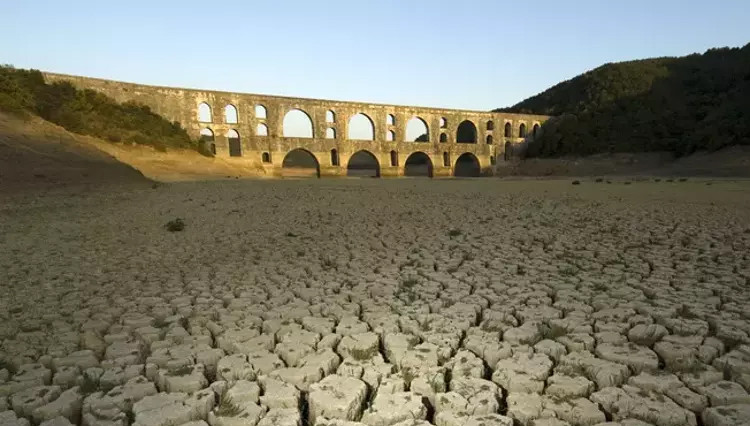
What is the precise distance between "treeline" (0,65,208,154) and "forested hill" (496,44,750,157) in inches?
1231

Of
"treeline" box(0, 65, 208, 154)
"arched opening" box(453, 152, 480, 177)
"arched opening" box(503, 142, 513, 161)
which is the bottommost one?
"arched opening" box(453, 152, 480, 177)

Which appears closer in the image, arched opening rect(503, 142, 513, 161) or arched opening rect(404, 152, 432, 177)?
arched opening rect(503, 142, 513, 161)

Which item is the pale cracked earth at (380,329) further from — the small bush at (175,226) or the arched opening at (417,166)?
the arched opening at (417,166)

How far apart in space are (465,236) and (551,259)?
1385 mm

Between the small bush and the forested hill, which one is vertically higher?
the forested hill

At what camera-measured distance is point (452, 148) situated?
37.2m

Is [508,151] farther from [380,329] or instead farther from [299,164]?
[380,329]

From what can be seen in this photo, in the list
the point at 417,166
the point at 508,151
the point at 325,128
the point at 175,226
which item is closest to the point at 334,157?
the point at 325,128

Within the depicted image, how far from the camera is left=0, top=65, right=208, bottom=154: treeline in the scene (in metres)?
19.8

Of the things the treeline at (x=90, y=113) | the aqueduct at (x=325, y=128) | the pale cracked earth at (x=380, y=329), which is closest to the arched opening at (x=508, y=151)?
the aqueduct at (x=325, y=128)

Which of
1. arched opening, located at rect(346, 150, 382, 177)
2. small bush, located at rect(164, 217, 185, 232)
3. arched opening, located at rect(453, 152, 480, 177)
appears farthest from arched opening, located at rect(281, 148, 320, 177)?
small bush, located at rect(164, 217, 185, 232)

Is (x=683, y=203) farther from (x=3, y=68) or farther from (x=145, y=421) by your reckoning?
(x=3, y=68)

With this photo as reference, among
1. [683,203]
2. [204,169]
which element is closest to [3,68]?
[204,169]

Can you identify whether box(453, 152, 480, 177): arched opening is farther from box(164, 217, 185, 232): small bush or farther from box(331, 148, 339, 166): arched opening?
box(164, 217, 185, 232): small bush
